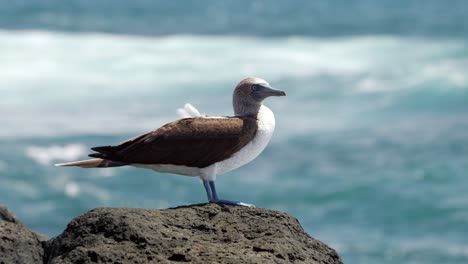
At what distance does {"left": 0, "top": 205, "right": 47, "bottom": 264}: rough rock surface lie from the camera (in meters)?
7.24

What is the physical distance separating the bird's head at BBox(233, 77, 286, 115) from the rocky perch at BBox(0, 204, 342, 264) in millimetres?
1073

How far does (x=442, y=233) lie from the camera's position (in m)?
21.7

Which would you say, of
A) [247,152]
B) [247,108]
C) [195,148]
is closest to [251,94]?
[247,108]

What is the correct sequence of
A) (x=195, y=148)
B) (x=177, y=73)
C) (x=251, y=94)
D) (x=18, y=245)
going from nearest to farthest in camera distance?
(x=18, y=245)
(x=195, y=148)
(x=251, y=94)
(x=177, y=73)

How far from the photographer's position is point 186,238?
692 centimetres

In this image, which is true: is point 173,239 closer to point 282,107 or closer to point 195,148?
point 195,148

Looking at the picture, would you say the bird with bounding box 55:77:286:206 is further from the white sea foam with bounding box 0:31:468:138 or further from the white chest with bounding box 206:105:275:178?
the white sea foam with bounding box 0:31:468:138

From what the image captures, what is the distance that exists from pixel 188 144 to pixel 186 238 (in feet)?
3.74

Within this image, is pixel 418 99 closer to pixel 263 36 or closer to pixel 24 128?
pixel 24 128

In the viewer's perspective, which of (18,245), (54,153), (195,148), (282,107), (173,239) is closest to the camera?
(173,239)

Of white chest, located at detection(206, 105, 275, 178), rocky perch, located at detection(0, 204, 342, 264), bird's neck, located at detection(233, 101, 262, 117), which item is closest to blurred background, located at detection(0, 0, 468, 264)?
bird's neck, located at detection(233, 101, 262, 117)

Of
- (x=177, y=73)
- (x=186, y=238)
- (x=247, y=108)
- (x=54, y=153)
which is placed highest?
(x=177, y=73)

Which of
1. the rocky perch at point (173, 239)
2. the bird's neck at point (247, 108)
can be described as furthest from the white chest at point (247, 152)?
the rocky perch at point (173, 239)

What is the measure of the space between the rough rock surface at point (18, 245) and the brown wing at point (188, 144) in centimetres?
71
